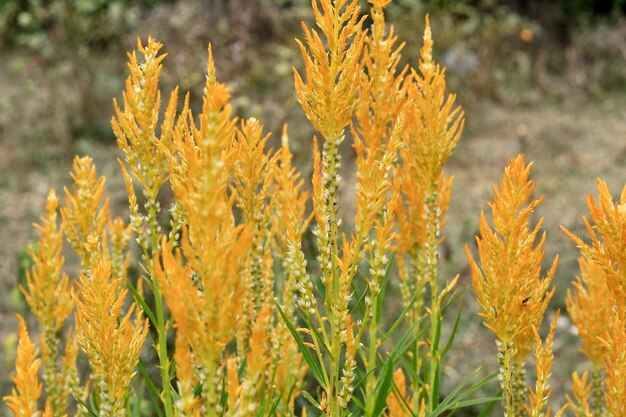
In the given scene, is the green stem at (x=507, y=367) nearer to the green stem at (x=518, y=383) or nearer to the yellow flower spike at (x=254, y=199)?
the green stem at (x=518, y=383)

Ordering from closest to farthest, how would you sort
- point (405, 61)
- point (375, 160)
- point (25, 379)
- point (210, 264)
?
point (210, 264) < point (25, 379) < point (375, 160) < point (405, 61)

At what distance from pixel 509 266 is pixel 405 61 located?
7.28m

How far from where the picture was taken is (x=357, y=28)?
1.22 meters

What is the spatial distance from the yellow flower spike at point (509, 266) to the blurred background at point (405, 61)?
9.13 feet

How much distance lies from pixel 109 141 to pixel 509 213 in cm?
622

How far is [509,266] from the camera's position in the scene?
1262 mm

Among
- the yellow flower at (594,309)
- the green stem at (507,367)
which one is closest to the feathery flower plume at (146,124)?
the green stem at (507,367)

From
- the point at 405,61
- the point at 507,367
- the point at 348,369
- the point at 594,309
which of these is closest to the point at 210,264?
the point at 348,369

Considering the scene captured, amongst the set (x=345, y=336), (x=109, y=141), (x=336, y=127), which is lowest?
(x=109, y=141)

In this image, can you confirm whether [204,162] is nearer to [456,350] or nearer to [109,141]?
[456,350]

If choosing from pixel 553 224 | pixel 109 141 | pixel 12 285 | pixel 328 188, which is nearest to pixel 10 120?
pixel 109 141

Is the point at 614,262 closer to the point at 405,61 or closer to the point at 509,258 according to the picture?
the point at 509,258

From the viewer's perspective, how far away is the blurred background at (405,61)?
5656mm

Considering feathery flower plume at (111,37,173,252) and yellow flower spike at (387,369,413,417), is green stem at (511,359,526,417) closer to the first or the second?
yellow flower spike at (387,369,413,417)
